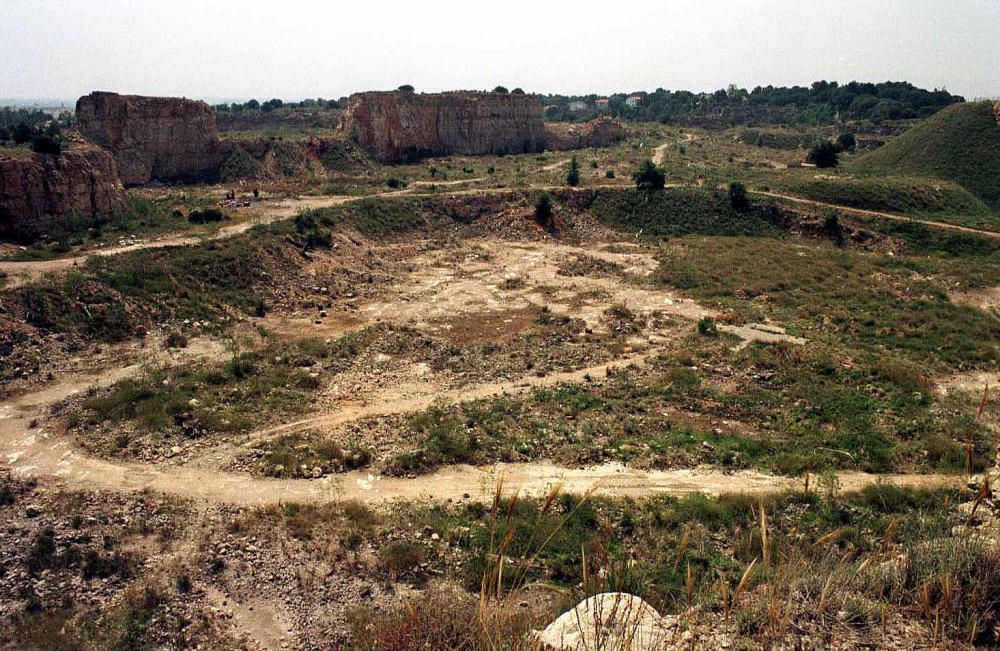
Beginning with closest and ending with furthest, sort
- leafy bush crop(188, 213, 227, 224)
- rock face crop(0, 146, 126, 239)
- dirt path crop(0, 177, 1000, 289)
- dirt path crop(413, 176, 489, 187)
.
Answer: dirt path crop(0, 177, 1000, 289), rock face crop(0, 146, 126, 239), leafy bush crop(188, 213, 227, 224), dirt path crop(413, 176, 489, 187)

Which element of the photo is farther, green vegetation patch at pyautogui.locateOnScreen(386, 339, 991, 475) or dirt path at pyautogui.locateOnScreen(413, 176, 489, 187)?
dirt path at pyautogui.locateOnScreen(413, 176, 489, 187)

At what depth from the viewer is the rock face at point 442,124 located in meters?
64.4

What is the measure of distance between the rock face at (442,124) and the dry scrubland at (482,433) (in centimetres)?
2554

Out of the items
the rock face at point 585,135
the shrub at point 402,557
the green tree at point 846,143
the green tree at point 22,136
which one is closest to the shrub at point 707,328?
the shrub at point 402,557

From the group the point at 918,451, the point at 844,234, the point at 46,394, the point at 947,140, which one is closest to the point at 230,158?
the point at 46,394

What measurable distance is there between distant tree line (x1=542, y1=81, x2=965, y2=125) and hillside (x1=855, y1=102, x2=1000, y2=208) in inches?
1660

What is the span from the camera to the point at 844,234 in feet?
140

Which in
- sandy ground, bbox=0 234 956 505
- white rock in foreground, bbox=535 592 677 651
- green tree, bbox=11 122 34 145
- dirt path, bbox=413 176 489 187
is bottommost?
sandy ground, bbox=0 234 956 505

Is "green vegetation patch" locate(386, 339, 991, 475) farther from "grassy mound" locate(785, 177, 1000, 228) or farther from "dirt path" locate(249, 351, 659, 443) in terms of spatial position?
"grassy mound" locate(785, 177, 1000, 228)

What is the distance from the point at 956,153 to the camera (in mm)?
55875

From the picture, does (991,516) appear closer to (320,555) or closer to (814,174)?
(320,555)

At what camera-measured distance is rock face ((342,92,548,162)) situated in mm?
64375

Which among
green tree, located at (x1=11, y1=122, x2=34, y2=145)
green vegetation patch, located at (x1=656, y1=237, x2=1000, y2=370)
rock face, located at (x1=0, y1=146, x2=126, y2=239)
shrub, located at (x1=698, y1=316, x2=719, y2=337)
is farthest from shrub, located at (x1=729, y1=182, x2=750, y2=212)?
green tree, located at (x1=11, y1=122, x2=34, y2=145)

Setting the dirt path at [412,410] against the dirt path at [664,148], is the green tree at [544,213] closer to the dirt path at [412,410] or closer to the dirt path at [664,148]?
the dirt path at [412,410]
